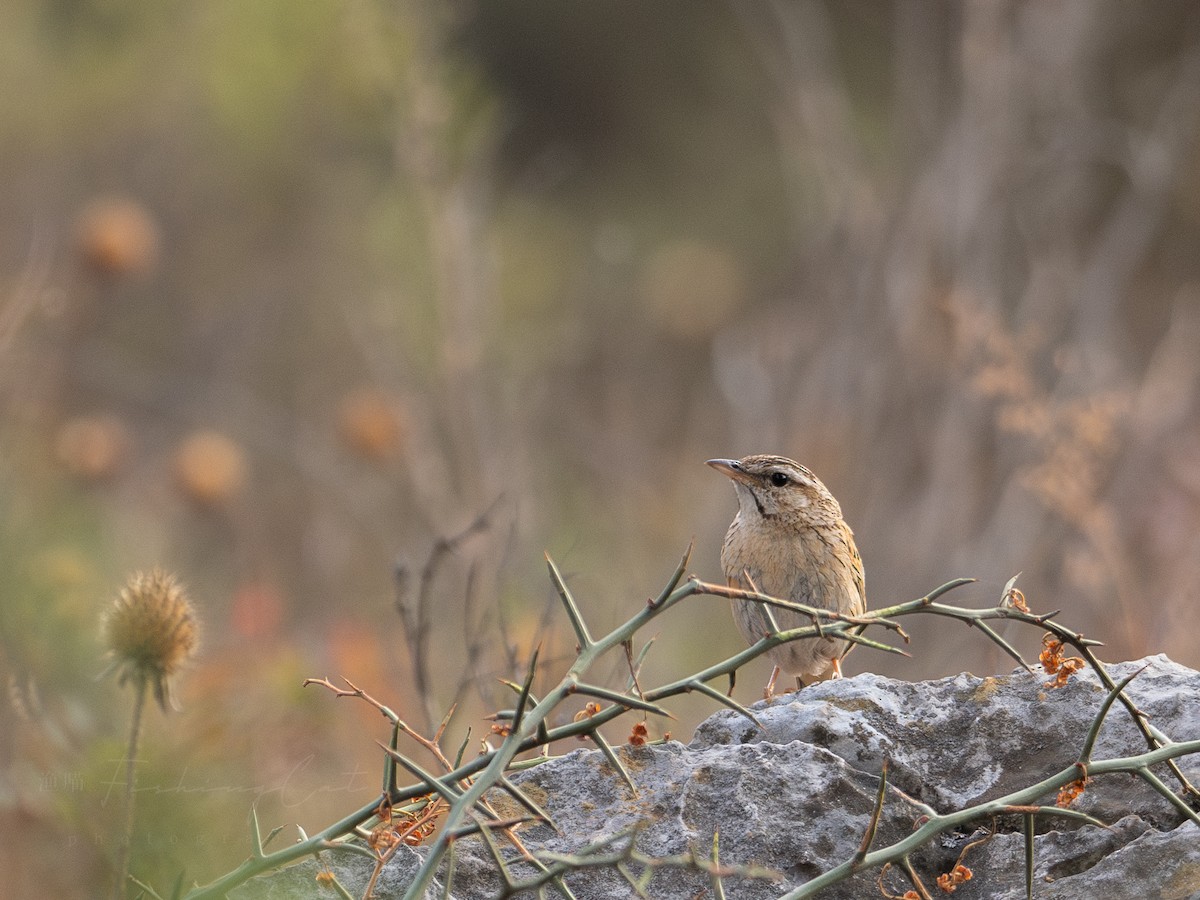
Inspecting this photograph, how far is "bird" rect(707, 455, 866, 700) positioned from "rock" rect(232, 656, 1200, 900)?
0.99m

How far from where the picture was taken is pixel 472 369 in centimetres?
685

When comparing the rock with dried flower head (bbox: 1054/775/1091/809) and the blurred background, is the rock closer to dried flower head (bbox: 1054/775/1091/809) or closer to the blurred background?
dried flower head (bbox: 1054/775/1091/809)

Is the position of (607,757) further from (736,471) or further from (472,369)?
(472,369)

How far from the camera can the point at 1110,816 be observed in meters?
2.29

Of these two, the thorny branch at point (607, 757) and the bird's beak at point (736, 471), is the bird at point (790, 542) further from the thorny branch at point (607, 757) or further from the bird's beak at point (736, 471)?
the thorny branch at point (607, 757)

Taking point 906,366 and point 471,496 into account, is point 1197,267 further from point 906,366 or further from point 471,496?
point 471,496

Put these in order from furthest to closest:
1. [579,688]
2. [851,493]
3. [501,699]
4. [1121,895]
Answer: [851,493] → [501,699] → [1121,895] → [579,688]

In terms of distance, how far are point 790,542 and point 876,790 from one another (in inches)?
52.7

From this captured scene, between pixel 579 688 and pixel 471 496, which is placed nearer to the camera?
pixel 579 688

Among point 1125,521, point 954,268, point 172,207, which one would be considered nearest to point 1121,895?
point 954,268

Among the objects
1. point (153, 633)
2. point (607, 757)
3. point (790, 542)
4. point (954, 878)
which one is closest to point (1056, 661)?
point (954, 878)

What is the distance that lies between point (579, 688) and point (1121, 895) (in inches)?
38.2

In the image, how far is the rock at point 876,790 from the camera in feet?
7.21

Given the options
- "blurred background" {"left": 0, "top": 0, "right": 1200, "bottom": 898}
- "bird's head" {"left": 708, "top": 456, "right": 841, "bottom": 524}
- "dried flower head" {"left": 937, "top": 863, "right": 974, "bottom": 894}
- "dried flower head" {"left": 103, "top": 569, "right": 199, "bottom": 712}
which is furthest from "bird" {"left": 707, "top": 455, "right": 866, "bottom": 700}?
"dried flower head" {"left": 103, "top": 569, "right": 199, "bottom": 712}
